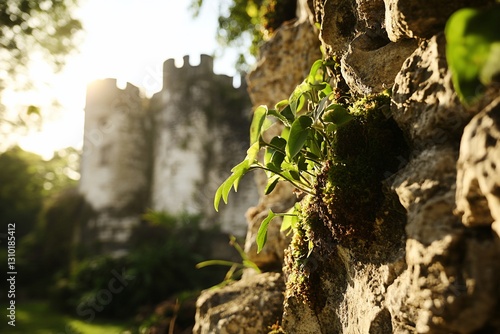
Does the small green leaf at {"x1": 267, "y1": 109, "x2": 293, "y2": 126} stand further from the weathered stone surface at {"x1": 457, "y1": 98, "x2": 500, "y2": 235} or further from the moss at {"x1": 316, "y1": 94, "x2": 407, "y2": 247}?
the weathered stone surface at {"x1": 457, "y1": 98, "x2": 500, "y2": 235}

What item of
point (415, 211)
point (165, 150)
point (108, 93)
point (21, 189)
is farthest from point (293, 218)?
point (21, 189)

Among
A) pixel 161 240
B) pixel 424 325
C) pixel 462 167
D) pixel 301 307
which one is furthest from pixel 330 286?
pixel 161 240

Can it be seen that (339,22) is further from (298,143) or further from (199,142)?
(199,142)

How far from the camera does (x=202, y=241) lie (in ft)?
48.3

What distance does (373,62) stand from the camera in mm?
2354

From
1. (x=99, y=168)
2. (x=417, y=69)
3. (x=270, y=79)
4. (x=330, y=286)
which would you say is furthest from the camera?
(x=99, y=168)

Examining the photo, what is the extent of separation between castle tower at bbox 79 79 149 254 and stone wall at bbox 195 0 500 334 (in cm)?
1479

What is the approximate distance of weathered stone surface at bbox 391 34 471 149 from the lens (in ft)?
5.25

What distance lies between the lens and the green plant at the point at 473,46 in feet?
3.54

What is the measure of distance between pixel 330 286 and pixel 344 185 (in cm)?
84

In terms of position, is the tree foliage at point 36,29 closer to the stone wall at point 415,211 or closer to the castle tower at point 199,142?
the castle tower at point 199,142

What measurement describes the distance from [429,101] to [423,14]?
0.37m

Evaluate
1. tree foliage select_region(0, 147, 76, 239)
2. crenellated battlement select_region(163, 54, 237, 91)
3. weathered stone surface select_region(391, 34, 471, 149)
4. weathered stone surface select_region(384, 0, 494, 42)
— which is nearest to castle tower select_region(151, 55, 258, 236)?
crenellated battlement select_region(163, 54, 237, 91)

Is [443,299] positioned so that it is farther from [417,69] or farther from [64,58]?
[64,58]
